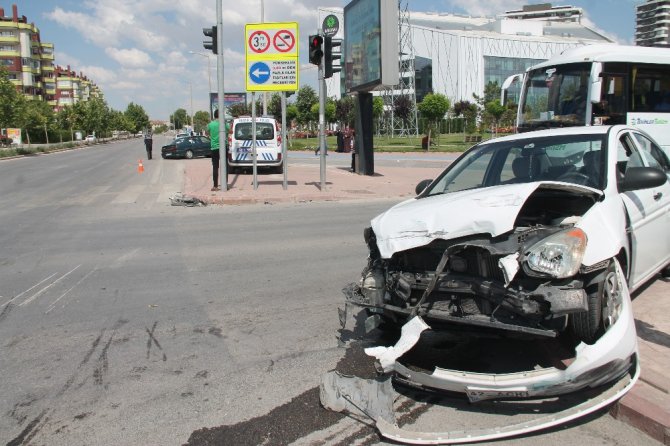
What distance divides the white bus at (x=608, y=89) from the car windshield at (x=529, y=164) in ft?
31.6

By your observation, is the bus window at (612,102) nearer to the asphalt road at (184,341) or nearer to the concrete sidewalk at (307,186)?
the concrete sidewalk at (307,186)

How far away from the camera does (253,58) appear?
15648mm

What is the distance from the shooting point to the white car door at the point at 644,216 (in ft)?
14.6

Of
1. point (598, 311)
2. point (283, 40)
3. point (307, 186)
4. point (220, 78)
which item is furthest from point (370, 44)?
point (598, 311)

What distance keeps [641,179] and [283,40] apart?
12.7m

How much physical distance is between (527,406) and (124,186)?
17.2m

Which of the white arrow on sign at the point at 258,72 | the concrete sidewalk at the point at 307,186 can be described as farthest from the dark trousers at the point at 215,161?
the white arrow on sign at the point at 258,72

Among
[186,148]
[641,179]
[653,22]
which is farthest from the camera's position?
[186,148]

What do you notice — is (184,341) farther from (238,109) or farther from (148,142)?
(238,109)

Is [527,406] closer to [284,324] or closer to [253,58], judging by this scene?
[284,324]

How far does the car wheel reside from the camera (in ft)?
11.4

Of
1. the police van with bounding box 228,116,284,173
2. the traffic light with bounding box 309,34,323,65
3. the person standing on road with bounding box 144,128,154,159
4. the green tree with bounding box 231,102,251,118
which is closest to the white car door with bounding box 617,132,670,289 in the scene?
the traffic light with bounding box 309,34,323,65

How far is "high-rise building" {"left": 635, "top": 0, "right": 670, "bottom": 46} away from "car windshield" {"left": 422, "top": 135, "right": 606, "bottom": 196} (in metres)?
20.0

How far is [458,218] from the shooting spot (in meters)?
3.67
